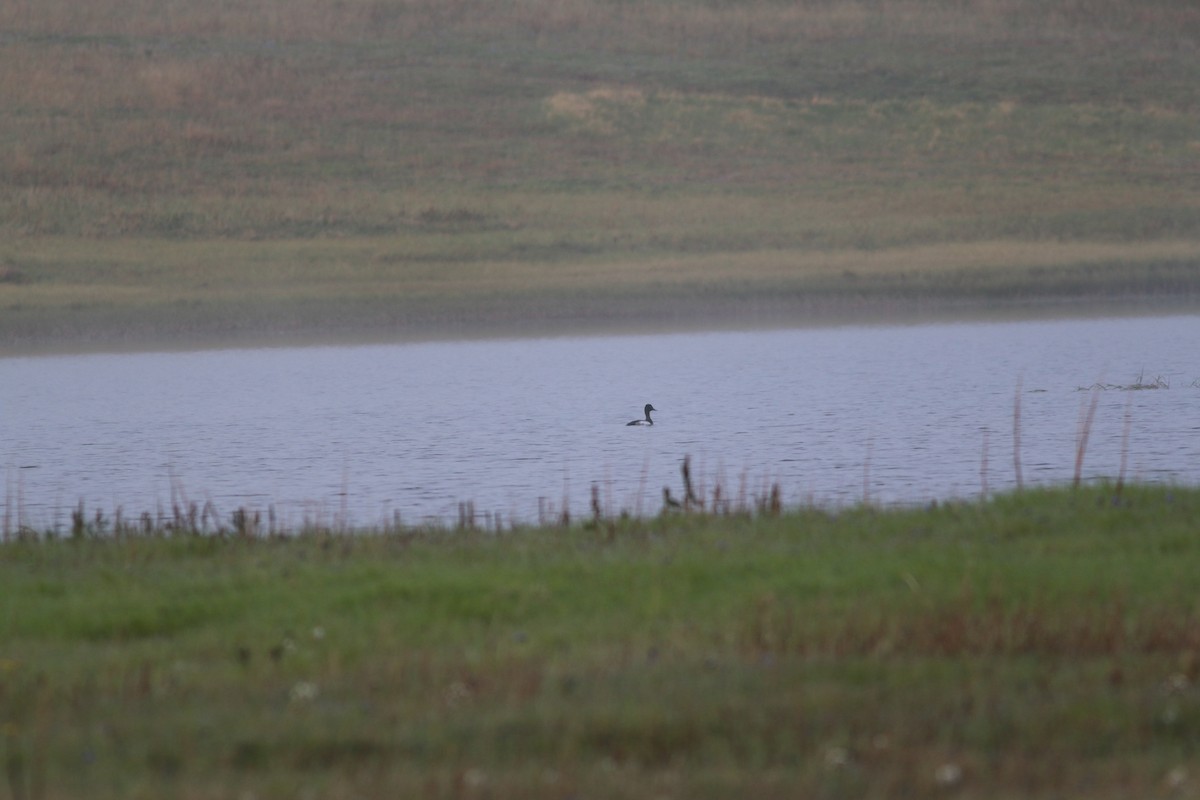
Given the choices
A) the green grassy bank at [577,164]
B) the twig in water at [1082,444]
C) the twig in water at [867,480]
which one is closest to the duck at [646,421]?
the twig in water at [867,480]

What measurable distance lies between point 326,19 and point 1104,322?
58465 mm

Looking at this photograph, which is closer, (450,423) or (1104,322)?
(450,423)

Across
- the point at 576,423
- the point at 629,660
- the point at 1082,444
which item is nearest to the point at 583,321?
the point at 576,423

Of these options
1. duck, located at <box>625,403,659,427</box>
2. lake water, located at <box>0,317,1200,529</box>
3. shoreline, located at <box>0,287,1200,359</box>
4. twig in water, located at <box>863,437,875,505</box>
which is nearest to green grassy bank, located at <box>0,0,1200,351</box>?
Result: shoreline, located at <box>0,287,1200,359</box>

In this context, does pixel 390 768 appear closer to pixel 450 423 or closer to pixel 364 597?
pixel 364 597

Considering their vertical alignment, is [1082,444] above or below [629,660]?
above

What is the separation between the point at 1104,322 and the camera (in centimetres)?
5791

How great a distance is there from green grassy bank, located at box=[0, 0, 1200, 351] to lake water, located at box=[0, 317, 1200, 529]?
9.49m

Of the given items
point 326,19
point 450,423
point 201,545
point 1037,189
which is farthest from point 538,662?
point 326,19

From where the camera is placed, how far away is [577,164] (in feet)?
283

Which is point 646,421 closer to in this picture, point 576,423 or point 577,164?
point 576,423

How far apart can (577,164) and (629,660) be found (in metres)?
76.9

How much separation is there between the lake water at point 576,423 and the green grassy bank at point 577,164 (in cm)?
949

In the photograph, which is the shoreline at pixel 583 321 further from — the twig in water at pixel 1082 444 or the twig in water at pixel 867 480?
the twig in water at pixel 867 480
